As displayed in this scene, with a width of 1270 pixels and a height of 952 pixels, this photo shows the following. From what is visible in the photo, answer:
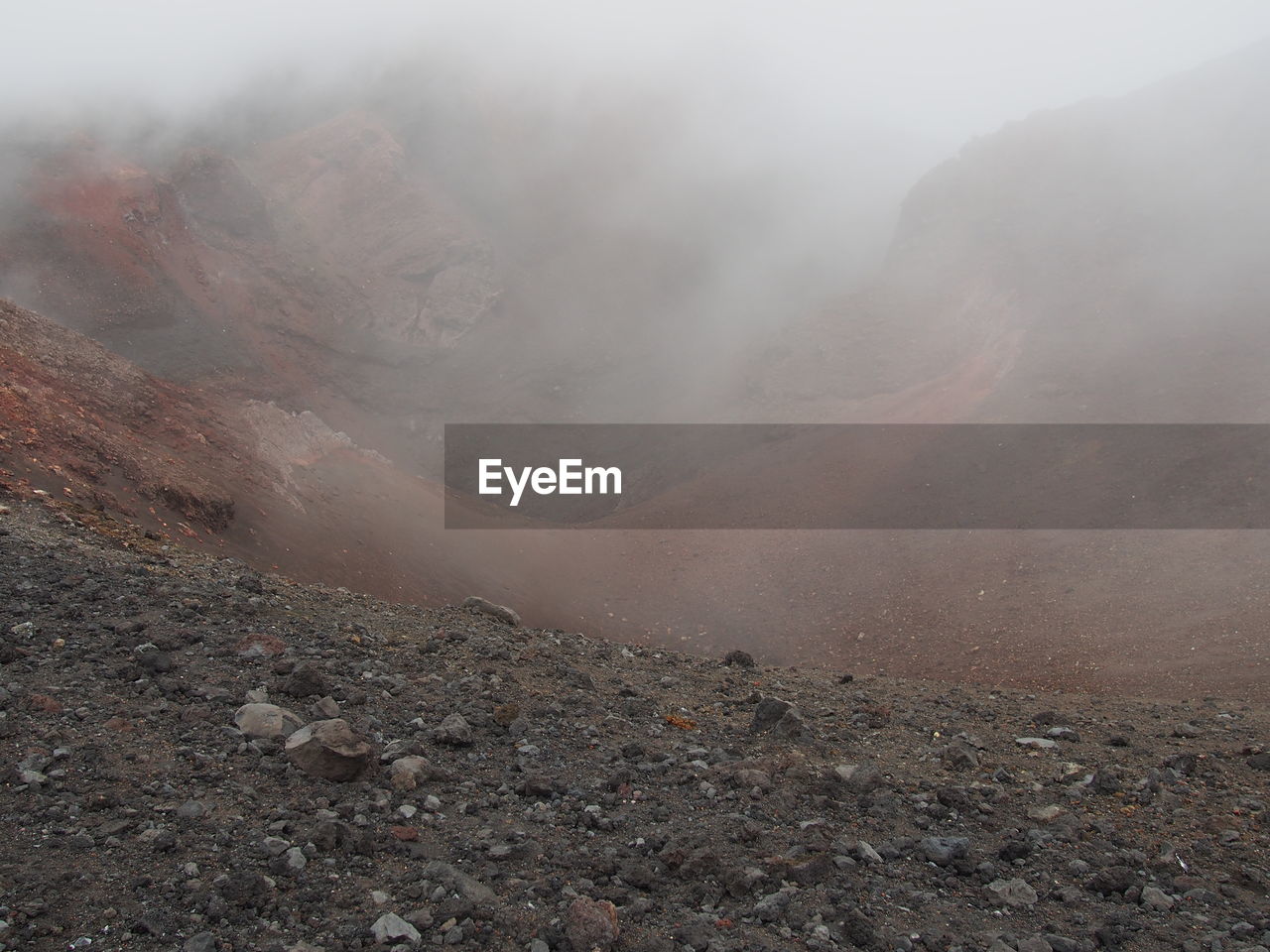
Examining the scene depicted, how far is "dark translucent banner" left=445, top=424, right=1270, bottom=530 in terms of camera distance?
18469 mm

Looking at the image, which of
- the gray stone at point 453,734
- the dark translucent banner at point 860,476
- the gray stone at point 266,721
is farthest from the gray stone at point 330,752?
the dark translucent banner at point 860,476

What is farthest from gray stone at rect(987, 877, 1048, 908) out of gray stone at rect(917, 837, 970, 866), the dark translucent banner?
the dark translucent banner

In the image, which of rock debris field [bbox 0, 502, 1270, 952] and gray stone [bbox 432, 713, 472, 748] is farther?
gray stone [bbox 432, 713, 472, 748]

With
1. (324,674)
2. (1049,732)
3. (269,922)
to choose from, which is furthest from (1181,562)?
(269,922)

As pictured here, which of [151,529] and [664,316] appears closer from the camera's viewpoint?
[151,529]

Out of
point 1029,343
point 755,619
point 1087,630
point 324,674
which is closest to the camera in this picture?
point 324,674

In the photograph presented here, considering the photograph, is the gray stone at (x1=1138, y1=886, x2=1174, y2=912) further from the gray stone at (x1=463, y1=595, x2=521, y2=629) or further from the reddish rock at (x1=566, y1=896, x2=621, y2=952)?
the gray stone at (x1=463, y1=595, x2=521, y2=629)

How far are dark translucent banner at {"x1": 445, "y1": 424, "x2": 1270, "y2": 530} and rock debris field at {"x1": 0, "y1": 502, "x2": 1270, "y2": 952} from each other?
11.1 metres

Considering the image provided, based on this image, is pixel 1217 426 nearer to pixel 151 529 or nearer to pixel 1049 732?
pixel 1049 732

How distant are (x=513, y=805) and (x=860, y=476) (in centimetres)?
1974

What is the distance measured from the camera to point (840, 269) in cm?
3991

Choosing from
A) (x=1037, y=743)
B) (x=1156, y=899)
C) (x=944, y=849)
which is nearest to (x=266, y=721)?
(x=944, y=849)

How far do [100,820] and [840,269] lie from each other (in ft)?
128

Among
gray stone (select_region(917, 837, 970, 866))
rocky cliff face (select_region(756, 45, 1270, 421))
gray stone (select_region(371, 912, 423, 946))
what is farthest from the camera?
rocky cliff face (select_region(756, 45, 1270, 421))
